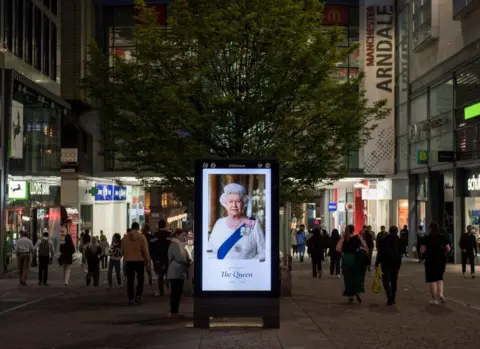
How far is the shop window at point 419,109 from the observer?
43.6m

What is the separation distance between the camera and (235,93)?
2384cm

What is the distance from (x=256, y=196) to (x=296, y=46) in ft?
27.8

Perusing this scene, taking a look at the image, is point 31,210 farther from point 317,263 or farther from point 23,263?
point 317,263

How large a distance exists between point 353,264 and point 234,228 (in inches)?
253

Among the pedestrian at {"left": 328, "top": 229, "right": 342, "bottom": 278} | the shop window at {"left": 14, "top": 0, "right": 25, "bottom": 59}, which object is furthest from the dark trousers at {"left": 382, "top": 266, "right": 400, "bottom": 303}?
the shop window at {"left": 14, "top": 0, "right": 25, "bottom": 59}

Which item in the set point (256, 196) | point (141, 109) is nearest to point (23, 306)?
point (141, 109)

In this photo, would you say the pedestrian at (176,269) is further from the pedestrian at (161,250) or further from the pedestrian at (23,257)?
the pedestrian at (23,257)

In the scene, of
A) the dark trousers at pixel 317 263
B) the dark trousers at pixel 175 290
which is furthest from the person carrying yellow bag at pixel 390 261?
the dark trousers at pixel 317 263

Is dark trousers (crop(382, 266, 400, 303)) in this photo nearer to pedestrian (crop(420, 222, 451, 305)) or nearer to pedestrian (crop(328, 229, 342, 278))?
pedestrian (crop(420, 222, 451, 305))

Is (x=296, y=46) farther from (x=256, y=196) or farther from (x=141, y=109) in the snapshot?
(x=256, y=196)

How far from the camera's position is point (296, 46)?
23203 mm

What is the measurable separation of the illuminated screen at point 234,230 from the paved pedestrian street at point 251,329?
0.87 meters

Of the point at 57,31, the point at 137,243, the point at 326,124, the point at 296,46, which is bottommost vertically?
the point at 137,243

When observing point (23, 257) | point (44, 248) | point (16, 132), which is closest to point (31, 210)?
point (16, 132)
